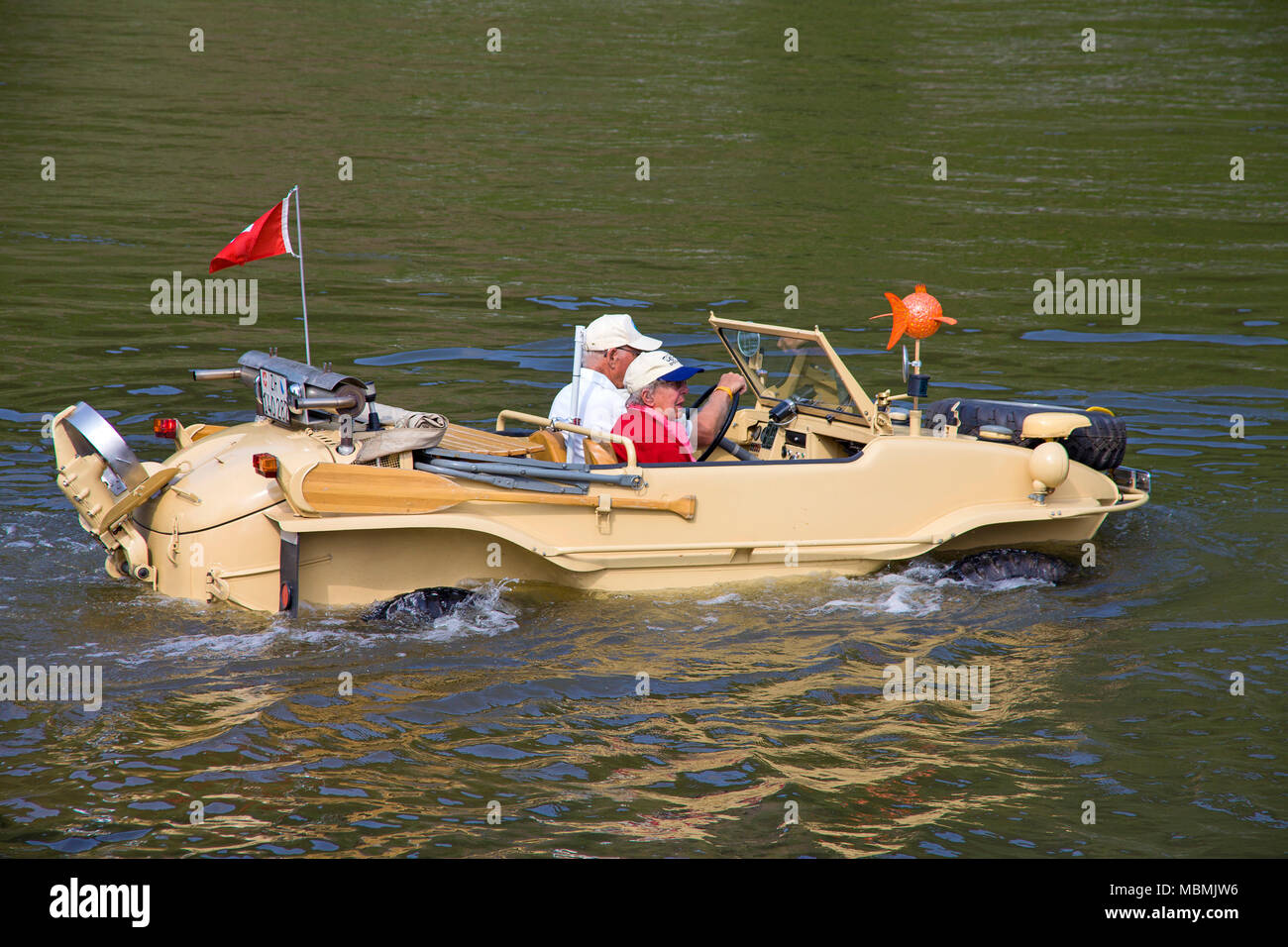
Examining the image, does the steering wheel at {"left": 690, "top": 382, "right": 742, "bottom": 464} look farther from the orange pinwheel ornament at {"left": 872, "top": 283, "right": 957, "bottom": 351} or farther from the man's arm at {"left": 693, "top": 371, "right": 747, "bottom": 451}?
the orange pinwheel ornament at {"left": 872, "top": 283, "right": 957, "bottom": 351}

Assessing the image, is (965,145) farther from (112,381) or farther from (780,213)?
(112,381)

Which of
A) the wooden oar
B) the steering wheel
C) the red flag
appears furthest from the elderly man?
the red flag

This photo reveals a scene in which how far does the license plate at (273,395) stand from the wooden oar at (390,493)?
0.57 m

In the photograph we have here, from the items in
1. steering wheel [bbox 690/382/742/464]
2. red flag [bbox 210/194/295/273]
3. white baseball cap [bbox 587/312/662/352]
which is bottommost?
steering wheel [bbox 690/382/742/464]

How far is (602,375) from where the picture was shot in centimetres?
782

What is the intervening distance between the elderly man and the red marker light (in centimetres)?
181

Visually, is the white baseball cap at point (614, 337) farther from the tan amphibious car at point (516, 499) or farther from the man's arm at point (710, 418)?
the tan amphibious car at point (516, 499)

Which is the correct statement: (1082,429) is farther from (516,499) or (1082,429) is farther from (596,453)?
(516,499)

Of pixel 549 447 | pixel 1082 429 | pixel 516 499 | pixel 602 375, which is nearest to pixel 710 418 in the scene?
pixel 602 375

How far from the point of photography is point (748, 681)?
268 inches

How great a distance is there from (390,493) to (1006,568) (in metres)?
3.52

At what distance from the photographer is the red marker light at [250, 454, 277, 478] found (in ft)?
21.5

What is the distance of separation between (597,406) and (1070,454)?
2.82 metres

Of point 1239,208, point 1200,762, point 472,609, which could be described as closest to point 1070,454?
point 1200,762
